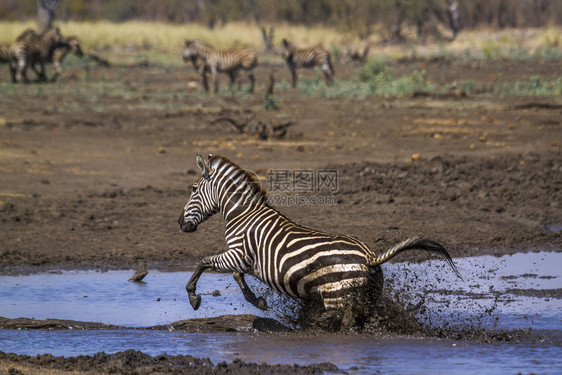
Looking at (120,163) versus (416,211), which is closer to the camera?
(416,211)

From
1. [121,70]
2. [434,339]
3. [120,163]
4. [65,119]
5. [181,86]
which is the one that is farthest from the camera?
[121,70]

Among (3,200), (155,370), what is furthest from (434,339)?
(3,200)

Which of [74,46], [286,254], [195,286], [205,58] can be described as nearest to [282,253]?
[286,254]

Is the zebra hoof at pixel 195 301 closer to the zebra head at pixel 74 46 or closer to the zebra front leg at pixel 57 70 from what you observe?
the zebra front leg at pixel 57 70

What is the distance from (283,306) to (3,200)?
18.3ft

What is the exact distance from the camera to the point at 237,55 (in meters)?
22.9

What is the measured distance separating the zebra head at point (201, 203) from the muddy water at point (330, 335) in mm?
722

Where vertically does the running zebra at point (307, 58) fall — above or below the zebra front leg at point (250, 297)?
above

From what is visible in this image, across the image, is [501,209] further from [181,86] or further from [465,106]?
[181,86]

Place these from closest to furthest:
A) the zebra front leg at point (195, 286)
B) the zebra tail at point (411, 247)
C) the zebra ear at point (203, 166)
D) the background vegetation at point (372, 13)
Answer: the zebra tail at point (411, 247) < the zebra front leg at point (195, 286) < the zebra ear at point (203, 166) < the background vegetation at point (372, 13)

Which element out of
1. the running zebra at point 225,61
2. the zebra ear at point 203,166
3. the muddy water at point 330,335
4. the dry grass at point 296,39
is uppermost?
the dry grass at point 296,39

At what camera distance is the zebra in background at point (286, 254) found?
5406 millimetres

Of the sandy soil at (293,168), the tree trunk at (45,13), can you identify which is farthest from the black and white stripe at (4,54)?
the tree trunk at (45,13)

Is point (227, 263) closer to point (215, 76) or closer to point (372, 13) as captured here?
point (215, 76)
